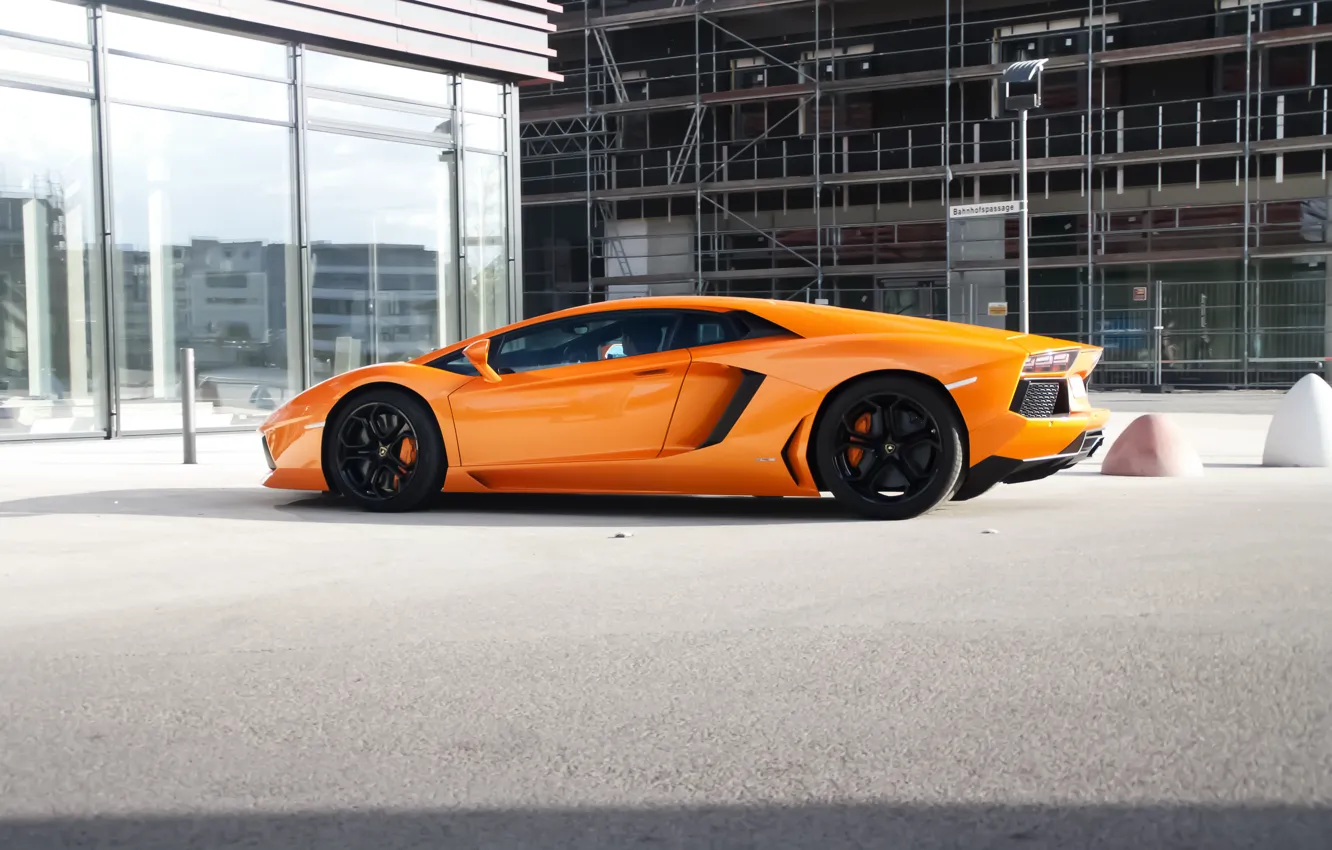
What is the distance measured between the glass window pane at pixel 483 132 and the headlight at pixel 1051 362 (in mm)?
13233

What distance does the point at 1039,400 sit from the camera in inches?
301

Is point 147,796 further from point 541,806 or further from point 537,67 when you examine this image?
point 537,67

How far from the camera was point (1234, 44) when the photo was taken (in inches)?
1175

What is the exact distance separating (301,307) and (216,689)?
14.1 m

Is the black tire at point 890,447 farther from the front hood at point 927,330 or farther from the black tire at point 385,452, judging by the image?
the black tire at point 385,452

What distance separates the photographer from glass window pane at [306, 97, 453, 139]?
17984 mm

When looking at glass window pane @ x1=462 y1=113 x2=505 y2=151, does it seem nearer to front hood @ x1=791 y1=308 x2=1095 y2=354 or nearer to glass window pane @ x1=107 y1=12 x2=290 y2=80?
glass window pane @ x1=107 y1=12 x2=290 y2=80

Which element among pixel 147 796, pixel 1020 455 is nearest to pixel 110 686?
pixel 147 796

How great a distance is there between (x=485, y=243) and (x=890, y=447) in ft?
43.1

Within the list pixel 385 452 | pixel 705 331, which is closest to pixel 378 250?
pixel 385 452

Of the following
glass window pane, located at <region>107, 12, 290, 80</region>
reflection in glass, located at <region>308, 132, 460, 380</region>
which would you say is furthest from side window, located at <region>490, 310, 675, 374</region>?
reflection in glass, located at <region>308, 132, 460, 380</region>

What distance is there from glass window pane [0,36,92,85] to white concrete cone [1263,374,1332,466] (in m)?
11.7

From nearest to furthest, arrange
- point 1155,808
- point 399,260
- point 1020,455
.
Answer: point 1155,808, point 1020,455, point 399,260

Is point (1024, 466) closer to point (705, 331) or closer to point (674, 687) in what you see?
point (705, 331)
